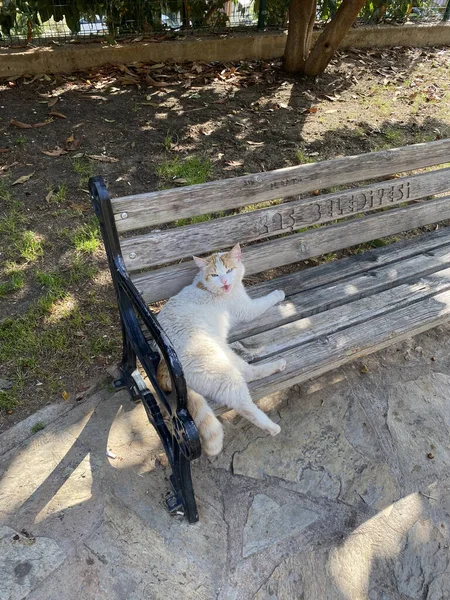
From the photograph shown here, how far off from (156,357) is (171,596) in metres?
0.96

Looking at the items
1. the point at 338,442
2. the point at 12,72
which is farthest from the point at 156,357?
the point at 12,72

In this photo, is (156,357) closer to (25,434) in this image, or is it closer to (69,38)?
(25,434)

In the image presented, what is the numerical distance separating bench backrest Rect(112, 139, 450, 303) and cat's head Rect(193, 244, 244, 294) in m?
0.12

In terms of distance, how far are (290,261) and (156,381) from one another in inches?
49.1

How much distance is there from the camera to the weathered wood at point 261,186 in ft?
7.29


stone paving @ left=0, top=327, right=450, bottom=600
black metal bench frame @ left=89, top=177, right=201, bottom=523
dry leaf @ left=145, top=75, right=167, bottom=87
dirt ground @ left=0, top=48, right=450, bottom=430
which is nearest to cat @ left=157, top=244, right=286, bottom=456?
black metal bench frame @ left=89, top=177, right=201, bottom=523

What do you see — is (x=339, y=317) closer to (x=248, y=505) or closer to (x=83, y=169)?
(x=248, y=505)

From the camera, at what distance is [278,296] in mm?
2631

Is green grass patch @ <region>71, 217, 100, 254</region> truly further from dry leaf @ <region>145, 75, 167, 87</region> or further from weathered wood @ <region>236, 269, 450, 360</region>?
dry leaf @ <region>145, 75, 167, 87</region>

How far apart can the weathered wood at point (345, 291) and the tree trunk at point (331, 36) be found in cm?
371

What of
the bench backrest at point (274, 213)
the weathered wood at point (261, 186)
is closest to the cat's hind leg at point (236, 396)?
the bench backrest at point (274, 213)

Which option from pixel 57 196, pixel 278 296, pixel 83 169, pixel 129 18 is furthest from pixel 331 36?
→ pixel 278 296

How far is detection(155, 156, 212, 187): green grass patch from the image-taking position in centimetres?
414

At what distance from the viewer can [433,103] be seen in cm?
586
